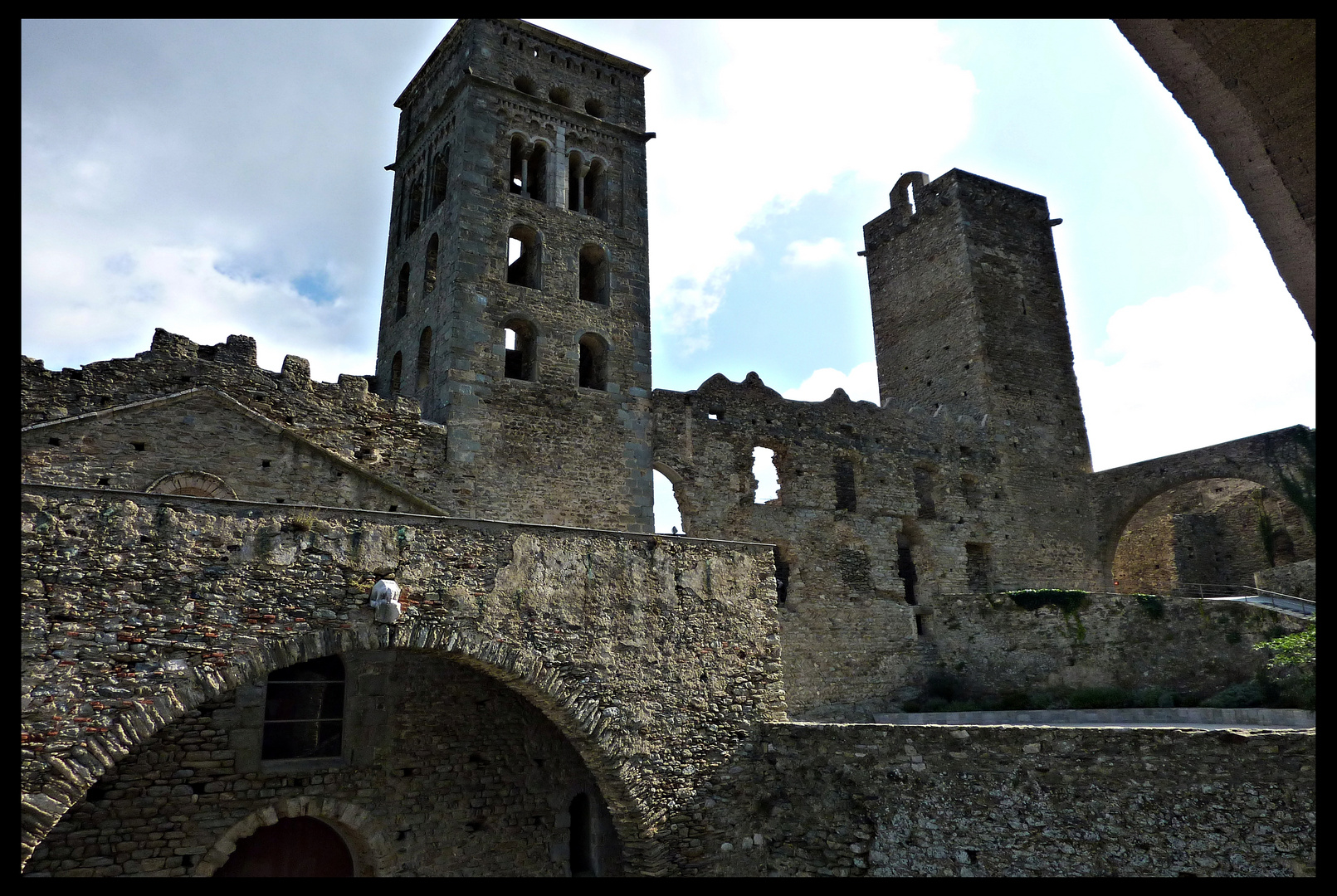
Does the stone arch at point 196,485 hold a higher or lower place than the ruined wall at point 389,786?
higher

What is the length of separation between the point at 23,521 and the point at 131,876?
443 centimetres

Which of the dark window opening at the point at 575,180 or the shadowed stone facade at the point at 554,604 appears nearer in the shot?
the shadowed stone facade at the point at 554,604

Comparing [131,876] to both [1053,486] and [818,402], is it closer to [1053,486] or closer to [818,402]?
[818,402]

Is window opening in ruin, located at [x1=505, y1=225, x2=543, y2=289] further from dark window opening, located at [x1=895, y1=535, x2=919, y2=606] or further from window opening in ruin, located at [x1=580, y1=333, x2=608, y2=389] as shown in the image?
dark window opening, located at [x1=895, y1=535, x2=919, y2=606]

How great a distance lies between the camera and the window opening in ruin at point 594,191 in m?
20.2

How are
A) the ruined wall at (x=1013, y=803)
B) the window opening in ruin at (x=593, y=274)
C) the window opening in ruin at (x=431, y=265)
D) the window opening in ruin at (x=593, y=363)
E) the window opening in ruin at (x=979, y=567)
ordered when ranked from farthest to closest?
the window opening in ruin at (x=979, y=567) → the window opening in ruin at (x=593, y=274) → the window opening in ruin at (x=431, y=265) → the window opening in ruin at (x=593, y=363) → the ruined wall at (x=1013, y=803)

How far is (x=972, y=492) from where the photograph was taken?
902 inches

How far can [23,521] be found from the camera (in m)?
7.79

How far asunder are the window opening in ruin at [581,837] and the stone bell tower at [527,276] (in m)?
5.62

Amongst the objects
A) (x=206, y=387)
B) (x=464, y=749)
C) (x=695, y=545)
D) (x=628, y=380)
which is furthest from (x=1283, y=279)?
(x=628, y=380)

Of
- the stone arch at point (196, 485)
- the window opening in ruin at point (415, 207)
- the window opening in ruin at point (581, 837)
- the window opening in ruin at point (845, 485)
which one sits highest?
the window opening in ruin at point (415, 207)

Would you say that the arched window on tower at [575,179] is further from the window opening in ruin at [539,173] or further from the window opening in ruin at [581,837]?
the window opening in ruin at [581,837]

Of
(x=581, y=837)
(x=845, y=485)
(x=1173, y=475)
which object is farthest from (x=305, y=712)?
(x=1173, y=475)

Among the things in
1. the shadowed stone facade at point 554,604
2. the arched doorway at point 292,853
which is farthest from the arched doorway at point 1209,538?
the arched doorway at point 292,853
